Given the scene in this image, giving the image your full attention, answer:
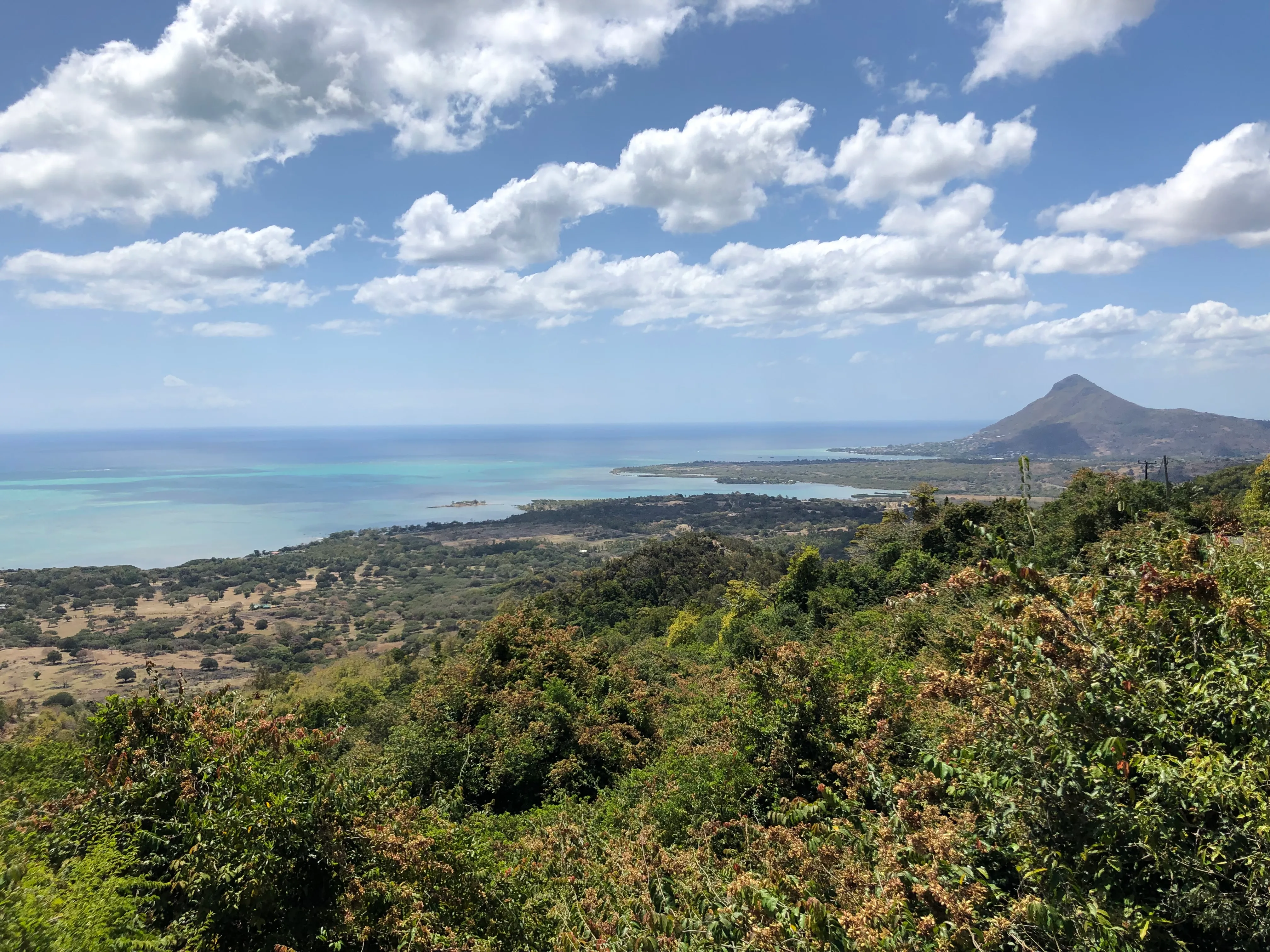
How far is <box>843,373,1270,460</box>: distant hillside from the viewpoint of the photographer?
433 feet

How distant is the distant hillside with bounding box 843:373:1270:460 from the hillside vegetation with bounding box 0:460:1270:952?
127 m

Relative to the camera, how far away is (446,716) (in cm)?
1108

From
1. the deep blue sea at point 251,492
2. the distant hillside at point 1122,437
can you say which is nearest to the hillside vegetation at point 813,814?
the deep blue sea at point 251,492

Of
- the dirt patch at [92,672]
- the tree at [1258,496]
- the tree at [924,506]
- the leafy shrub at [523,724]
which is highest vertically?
the tree at [1258,496]

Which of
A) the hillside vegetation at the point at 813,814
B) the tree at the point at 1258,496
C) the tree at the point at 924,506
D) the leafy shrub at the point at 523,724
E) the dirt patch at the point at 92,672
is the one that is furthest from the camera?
the dirt patch at the point at 92,672

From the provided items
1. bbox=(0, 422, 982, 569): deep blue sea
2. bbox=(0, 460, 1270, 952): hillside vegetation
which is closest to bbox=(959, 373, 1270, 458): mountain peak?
bbox=(0, 422, 982, 569): deep blue sea

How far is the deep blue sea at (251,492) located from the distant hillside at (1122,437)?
47.6m

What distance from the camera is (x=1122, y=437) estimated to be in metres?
156

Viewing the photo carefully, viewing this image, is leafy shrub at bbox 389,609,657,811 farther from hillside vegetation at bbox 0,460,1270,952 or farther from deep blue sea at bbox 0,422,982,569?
deep blue sea at bbox 0,422,982,569

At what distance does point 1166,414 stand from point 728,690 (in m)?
209

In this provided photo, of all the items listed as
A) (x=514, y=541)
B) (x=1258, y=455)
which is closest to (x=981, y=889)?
(x=514, y=541)

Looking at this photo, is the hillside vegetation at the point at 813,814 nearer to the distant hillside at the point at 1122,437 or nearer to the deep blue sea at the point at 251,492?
the deep blue sea at the point at 251,492

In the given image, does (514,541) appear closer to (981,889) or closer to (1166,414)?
(981,889)

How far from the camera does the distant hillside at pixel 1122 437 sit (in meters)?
132
